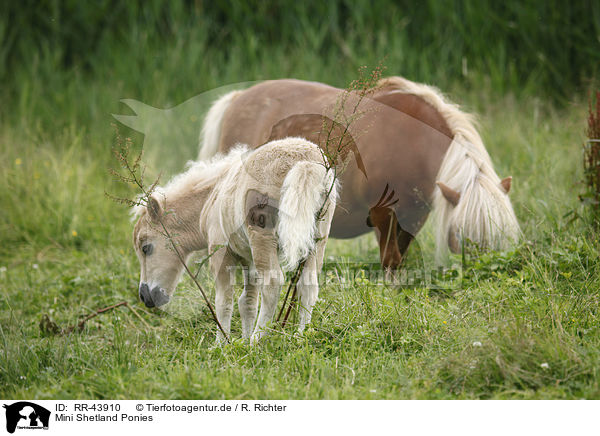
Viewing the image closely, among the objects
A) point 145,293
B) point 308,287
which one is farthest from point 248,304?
point 145,293

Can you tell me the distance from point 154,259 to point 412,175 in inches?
74.1

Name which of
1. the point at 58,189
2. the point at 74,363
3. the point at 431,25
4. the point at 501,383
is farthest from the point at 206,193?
the point at 431,25

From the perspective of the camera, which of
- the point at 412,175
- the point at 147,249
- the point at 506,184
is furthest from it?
the point at 412,175

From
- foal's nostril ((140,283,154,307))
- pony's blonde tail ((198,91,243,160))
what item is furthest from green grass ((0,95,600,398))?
pony's blonde tail ((198,91,243,160))

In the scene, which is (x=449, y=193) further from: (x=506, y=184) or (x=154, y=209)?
(x=154, y=209)

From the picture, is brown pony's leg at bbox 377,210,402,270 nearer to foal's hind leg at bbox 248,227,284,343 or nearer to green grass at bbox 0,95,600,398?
green grass at bbox 0,95,600,398

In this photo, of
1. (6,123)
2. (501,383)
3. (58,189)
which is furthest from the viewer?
(6,123)

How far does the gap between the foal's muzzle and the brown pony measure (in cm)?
140

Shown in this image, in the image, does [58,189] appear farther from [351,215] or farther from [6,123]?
[351,215]

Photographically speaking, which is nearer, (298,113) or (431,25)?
(298,113)

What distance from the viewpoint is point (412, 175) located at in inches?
179

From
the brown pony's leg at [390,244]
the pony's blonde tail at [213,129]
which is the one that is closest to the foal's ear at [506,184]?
the brown pony's leg at [390,244]

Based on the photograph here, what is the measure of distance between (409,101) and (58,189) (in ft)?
13.1

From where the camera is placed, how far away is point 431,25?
29.5 feet
